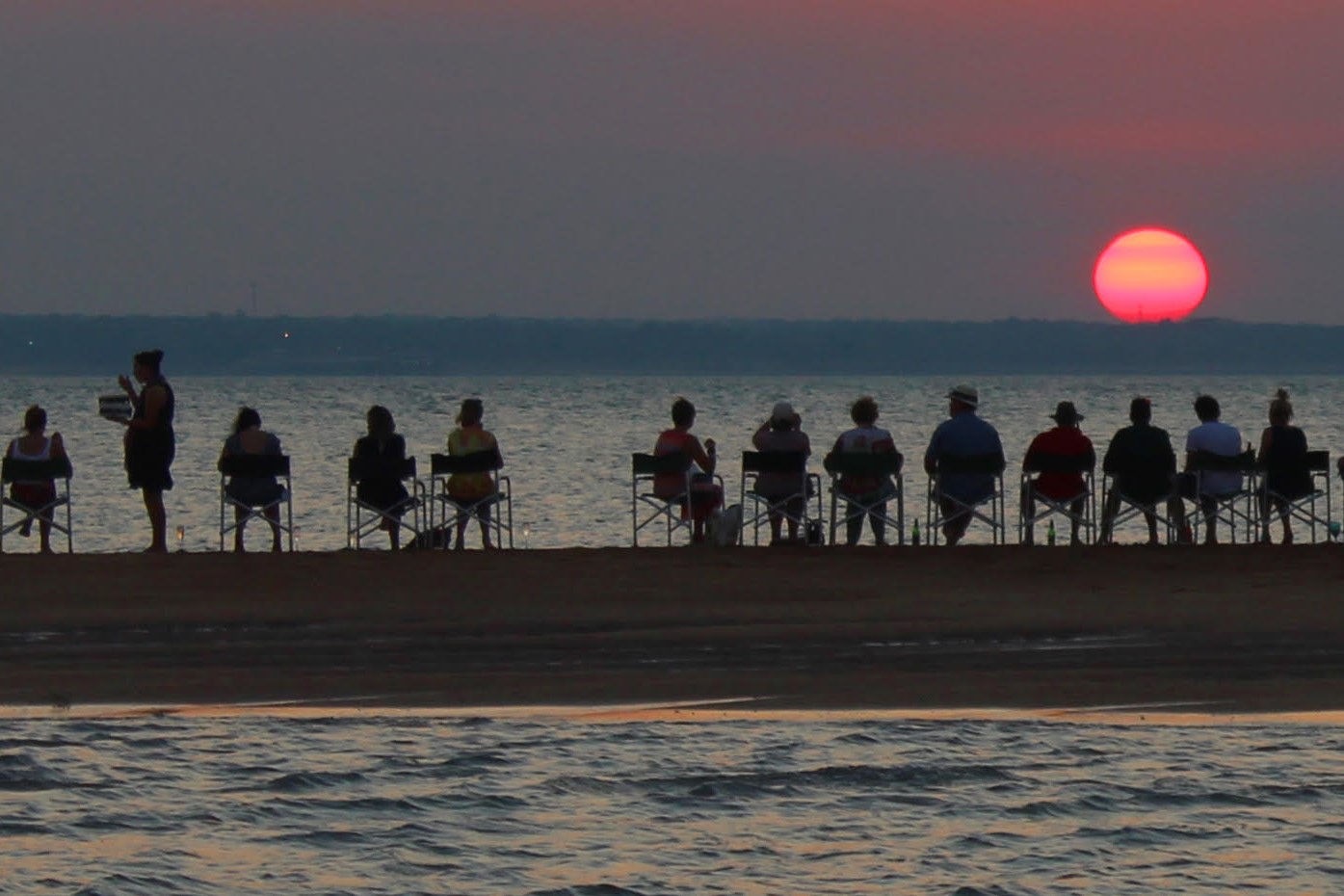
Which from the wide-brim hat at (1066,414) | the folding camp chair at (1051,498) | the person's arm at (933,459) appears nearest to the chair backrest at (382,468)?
the person's arm at (933,459)

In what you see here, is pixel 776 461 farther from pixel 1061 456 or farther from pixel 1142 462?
pixel 1142 462

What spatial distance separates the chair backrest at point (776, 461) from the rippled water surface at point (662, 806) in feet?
20.8

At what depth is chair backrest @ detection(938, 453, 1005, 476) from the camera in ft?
50.1

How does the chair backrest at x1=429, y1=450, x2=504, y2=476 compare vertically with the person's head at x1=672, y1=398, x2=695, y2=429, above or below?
below

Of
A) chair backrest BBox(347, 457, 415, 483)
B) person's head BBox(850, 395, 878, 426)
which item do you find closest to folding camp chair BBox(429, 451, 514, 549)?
chair backrest BBox(347, 457, 415, 483)

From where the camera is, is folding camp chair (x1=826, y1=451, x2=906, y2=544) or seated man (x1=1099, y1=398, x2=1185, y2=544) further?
seated man (x1=1099, y1=398, x2=1185, y2=544)

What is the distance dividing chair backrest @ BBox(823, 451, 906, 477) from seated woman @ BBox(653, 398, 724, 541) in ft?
3.15

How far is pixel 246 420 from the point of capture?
51.5ft

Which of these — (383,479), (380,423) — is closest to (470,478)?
(383,479)

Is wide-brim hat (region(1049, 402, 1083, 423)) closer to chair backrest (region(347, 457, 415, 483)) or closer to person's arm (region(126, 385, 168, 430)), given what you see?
chair backrest (region(347, 457, 415, 483))

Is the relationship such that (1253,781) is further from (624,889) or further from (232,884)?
(232,884)

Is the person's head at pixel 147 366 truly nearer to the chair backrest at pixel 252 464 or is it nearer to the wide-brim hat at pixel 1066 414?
the chair backrest at pixel 252 464

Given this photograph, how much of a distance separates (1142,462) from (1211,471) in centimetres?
45

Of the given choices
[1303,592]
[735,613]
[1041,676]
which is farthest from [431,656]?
[1303,592]
